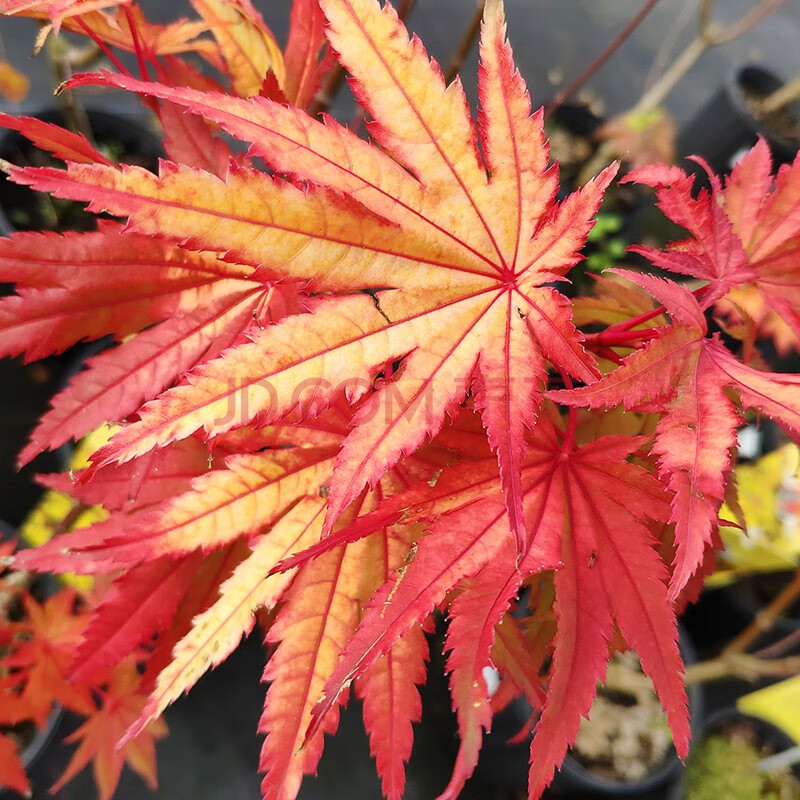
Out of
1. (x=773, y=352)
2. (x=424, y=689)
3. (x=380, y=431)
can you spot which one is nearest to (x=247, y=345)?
(x=380, y=431)

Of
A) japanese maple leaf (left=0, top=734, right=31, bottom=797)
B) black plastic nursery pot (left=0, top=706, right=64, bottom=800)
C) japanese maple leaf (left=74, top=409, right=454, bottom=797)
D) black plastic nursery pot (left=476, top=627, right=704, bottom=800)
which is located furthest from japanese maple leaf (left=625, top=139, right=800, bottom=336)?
black plastic nursery pot (left=0, top=706, right=64, bottom=800)

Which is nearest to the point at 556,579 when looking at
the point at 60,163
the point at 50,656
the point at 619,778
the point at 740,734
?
the point at 50,656

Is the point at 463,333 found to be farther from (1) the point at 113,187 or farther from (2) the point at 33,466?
(2) the point at 33,466

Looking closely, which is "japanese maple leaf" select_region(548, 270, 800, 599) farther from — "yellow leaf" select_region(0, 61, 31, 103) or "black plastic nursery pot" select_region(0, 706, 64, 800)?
"yellow leaf" select_region(0, 61, 31, 103)

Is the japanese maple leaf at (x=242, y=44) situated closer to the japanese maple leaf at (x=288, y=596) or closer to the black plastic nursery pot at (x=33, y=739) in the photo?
the japanese maple leaf at (x=288, y=596)

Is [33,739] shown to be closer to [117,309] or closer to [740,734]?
[117,309]

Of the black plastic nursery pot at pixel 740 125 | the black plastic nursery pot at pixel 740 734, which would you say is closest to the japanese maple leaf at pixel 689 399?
the black plastic nursery pot at pixel 740 734
